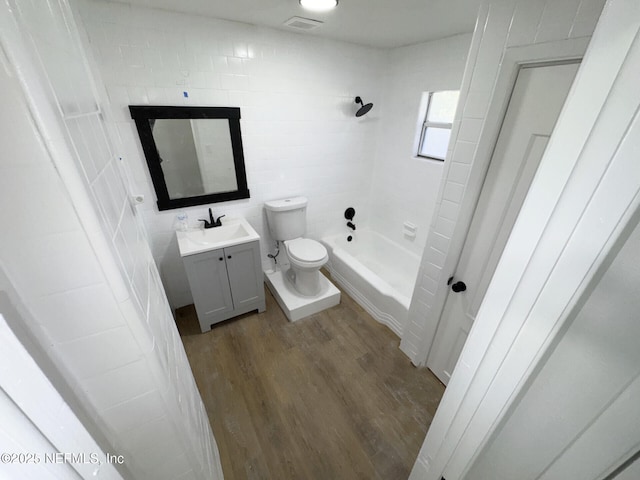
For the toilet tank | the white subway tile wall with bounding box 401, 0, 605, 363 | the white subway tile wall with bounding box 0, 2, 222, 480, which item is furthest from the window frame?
the white subway tile wall with bounding box 0, 2, 222, 480

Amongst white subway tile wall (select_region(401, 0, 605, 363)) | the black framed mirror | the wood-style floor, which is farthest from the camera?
the black framed mirror

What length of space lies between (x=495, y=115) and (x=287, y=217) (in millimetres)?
1673

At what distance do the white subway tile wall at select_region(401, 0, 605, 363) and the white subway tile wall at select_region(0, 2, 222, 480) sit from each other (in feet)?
4.58

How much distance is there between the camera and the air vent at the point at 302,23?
1650mm

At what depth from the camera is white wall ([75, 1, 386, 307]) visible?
5.13 feet

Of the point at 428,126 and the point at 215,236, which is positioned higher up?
the point at 428,126

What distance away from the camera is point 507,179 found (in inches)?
43.9

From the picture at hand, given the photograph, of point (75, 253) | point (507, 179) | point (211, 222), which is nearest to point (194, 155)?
point (211, 222)

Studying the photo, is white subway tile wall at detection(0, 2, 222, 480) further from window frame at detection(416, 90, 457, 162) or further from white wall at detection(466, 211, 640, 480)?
window frame at detection(416, 90, 457, 162)

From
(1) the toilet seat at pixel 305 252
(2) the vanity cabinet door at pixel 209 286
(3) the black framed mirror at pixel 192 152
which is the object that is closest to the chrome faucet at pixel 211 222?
(3) the black framed mirror at pixel 192 152

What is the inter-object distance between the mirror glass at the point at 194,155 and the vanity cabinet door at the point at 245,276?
0.60 metres

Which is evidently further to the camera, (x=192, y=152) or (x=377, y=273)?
(x=377, y=273)

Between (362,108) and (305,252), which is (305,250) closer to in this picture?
(305,252)

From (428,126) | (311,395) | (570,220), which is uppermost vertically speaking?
(428,126)
